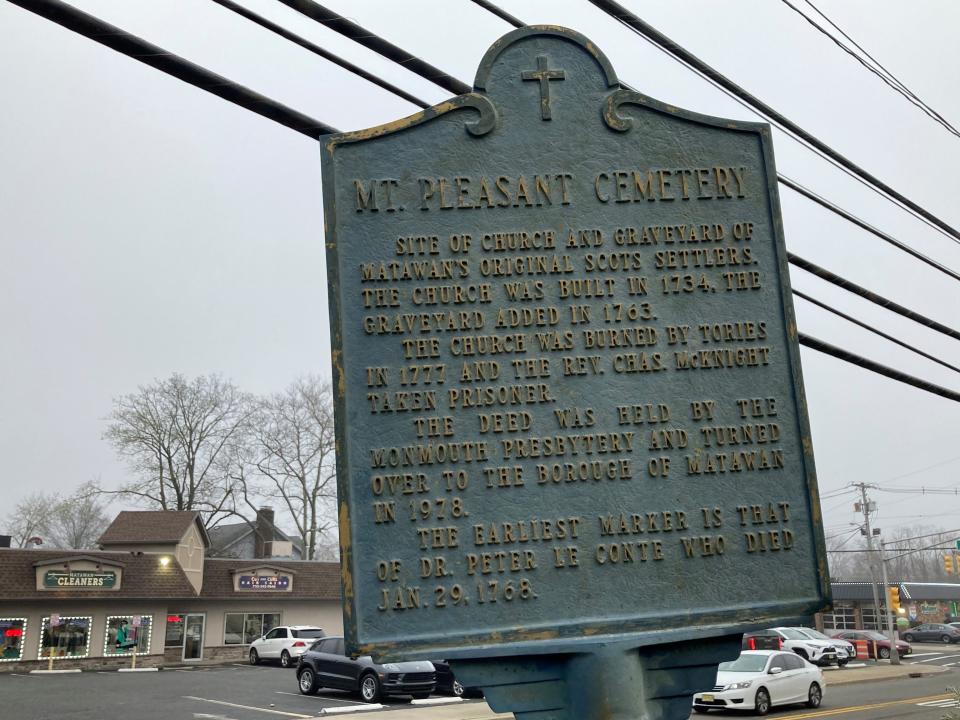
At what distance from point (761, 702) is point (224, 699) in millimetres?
13182

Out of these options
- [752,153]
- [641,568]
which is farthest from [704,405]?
[752,153]

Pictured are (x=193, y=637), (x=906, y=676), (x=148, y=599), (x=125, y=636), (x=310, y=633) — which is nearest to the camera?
(x=906, y=676)

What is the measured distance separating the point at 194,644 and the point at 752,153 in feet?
117

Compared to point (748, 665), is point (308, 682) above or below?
below

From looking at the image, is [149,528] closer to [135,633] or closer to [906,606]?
[135,633]

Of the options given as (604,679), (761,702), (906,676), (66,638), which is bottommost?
(906,676)

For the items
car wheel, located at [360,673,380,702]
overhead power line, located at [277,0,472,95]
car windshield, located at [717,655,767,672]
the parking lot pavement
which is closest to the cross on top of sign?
overhead power line, located at [277,0,472,95]

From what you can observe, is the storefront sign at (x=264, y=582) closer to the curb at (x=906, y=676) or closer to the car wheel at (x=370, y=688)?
the car wheel at (x=370, y=688)

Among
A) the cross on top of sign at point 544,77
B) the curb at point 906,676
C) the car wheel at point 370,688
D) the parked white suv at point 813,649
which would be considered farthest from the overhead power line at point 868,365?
the parked white suv at point 813,649

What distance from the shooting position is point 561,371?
4410mm

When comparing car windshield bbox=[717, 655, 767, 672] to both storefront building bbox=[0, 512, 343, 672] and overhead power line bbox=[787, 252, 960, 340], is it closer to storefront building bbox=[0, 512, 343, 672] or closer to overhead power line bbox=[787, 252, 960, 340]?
overhead power line bbox=[787, 252, 960, 340]

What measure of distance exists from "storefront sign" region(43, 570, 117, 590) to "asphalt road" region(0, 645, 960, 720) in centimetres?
350

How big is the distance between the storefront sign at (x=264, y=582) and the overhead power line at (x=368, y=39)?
113 feet

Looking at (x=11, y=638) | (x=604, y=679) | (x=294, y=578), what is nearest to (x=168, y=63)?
(x=604, y=679)
